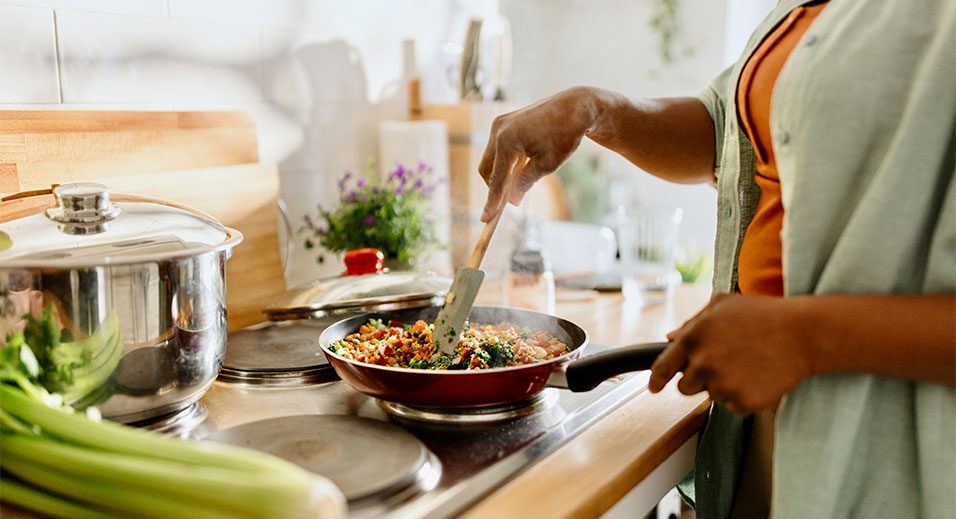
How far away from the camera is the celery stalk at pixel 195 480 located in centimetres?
55

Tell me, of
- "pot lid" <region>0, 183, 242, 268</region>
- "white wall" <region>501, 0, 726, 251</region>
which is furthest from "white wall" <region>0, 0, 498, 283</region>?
"white wall" <region>501, 0, 726, 251</region>

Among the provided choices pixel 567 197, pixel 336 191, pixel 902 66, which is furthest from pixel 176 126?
pixel 567 197

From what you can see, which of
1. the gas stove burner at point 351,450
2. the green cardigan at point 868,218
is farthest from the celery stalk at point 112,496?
the green cardigan at point 868,218

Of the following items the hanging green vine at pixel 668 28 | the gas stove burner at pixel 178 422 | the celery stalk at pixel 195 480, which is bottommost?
the gas stove burner at pixel 178 422

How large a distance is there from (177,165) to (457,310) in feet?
1.83

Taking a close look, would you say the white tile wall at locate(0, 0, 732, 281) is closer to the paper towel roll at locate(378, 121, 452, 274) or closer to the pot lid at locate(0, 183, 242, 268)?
the paper towel roll at locate(378, 121, 452, 274)

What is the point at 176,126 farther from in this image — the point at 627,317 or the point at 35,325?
the point at 627,317

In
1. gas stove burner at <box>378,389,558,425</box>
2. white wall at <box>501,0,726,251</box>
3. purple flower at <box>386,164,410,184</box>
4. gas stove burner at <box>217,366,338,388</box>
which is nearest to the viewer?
gas stove burner at <box>378,389,558,425</box>

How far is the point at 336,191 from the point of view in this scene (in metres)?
1.63

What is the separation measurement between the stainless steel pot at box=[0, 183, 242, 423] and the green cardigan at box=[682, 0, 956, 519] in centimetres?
58

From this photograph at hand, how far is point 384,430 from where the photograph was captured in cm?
82

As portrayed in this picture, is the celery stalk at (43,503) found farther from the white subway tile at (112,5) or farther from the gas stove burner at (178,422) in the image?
the white subway tile at (112,5)

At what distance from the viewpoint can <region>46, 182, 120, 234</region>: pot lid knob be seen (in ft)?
2.60

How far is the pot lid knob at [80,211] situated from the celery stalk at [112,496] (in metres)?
0.23
